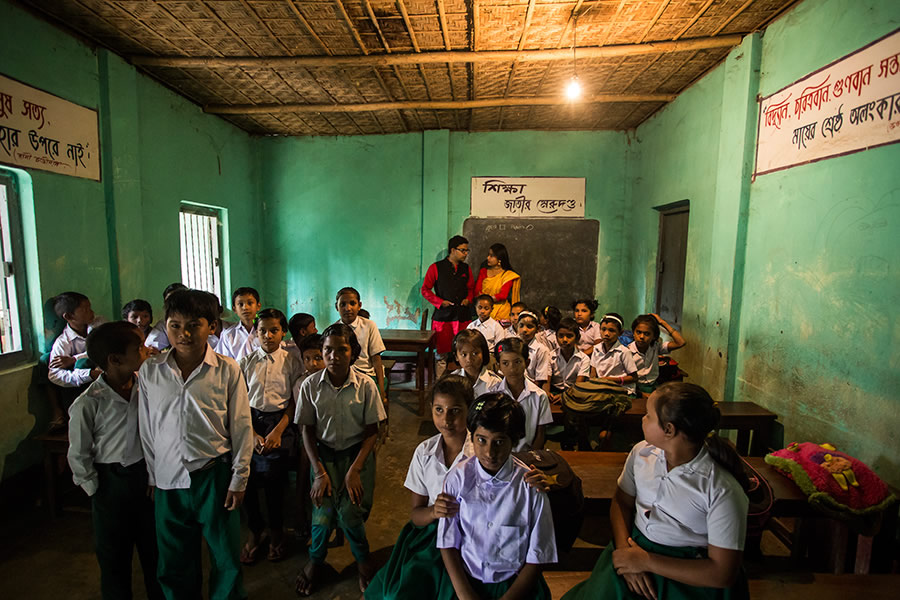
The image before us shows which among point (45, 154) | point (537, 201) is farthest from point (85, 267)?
point (537, 201)

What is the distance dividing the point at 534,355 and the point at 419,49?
8.76 ft

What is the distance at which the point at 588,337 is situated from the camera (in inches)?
182

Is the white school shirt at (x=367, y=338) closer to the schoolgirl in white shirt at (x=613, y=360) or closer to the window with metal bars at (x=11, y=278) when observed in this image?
the schoolgirl in white shirt at (x=613, y=360)

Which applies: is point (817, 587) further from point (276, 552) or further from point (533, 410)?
point (276, 552)

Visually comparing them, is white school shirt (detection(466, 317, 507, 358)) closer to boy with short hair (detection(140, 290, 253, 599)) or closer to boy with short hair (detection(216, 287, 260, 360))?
boy with short hair (detection(216, 287, 260, 360))

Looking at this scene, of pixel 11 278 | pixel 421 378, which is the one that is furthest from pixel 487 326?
pixel 11 278

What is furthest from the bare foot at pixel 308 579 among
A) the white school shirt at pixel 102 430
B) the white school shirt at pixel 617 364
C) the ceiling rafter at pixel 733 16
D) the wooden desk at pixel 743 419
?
the ceiling rafter at pixel 733 16

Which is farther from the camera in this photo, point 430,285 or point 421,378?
point 430,285

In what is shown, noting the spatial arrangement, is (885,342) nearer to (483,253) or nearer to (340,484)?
(340,484)

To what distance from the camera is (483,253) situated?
21.0 ft

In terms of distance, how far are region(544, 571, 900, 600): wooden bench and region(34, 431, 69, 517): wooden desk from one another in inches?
118

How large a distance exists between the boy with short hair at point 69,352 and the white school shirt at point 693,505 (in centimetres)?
334

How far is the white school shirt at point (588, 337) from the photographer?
450 cm

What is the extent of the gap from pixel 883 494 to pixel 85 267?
5.07 m
